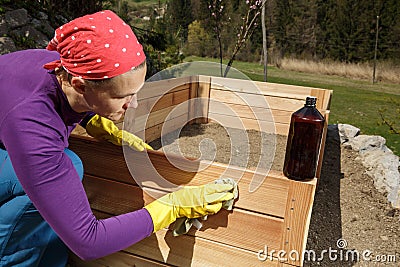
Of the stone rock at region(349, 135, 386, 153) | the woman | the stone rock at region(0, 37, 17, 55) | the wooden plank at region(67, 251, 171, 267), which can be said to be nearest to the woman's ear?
the woman

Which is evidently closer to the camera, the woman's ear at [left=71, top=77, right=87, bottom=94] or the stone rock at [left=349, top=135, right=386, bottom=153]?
the woman's ear at [left=71, top=77, right=87, bottom=94]

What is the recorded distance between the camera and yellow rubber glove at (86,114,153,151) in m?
1.47

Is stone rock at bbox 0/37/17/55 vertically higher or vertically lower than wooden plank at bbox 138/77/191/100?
higher

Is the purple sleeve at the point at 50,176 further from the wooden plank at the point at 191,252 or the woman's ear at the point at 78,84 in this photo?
the wooden plank at the point at 191,252

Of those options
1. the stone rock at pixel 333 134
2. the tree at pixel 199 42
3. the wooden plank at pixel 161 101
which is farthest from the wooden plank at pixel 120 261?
the tree at pixel 199 42

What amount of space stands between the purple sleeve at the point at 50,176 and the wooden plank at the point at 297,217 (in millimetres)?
543

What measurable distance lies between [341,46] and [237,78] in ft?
36.8

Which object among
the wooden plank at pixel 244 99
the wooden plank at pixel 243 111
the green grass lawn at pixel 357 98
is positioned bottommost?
the green grass lawn at pixel 357 98

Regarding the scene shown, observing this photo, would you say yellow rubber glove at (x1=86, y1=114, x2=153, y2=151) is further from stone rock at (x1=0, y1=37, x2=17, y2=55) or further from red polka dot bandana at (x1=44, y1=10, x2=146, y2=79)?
stone rock at (x1=0, y1=37, x2=17, y2=55)

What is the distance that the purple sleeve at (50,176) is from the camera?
0.95m

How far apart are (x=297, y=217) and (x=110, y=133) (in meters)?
0.76

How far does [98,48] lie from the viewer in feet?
3.12

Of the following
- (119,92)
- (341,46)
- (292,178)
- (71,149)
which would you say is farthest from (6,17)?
(341,46)

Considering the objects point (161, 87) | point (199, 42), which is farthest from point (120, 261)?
point (199, 42)
